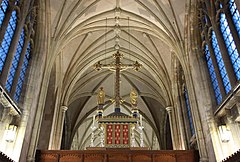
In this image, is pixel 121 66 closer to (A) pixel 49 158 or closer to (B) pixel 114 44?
(A) pixel 49 158

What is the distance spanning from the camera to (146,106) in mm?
24438

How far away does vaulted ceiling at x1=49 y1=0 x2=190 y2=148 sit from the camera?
13406 mm

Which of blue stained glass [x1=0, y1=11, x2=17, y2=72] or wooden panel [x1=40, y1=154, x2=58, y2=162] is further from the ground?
blue stained glass [x1=0, y1=11, x2=17, y2=72]

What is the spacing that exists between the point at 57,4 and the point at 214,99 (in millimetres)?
8888

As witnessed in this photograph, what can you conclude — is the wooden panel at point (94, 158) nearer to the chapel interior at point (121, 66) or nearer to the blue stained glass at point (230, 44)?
the chapel interior at point (121, 66)

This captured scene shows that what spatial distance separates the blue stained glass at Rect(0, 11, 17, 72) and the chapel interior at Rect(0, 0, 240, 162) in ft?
0.12

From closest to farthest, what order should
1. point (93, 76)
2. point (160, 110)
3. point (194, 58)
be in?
1. point (194, 58)
2. point (93, 76)
3. point (160, 110)

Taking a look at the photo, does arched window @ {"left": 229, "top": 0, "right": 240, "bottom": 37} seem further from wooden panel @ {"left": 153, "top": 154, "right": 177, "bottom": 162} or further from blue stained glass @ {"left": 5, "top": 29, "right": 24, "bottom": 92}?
blue stained glass @ {"left": 5, "top": 29, "right": 24, "bottom": 92}

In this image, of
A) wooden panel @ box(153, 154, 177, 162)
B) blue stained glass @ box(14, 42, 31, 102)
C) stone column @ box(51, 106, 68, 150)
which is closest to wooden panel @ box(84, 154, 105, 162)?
wooden panel @ box(153, 154, 177, 162)

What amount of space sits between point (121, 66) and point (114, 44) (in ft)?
21.2

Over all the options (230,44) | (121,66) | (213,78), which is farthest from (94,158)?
(230,44)

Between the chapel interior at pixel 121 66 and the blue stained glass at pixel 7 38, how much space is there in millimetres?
36

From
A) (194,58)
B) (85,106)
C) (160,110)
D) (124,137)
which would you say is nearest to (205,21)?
(194,58)

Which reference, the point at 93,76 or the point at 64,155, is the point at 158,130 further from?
the point at 64,155
